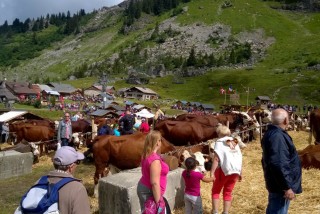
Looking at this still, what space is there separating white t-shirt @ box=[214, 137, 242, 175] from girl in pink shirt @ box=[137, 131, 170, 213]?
6.30 feet

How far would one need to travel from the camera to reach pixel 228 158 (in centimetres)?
700

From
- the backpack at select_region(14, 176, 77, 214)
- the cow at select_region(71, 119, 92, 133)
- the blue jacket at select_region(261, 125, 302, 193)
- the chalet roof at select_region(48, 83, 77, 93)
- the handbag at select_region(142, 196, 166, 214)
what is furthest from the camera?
the chalet roof at select_region(48, 83, 77, 93)

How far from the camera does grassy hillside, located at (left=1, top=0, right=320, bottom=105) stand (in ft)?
317

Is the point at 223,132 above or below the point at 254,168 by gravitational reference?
above

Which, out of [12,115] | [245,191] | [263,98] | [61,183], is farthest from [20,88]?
[61,183]

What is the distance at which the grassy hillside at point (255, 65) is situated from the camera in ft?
317

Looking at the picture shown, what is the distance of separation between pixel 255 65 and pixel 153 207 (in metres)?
133

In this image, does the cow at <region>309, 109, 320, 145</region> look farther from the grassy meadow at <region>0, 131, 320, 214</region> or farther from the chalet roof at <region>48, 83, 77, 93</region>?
the chalet roof at <region>48, 83, 77, 93</region>

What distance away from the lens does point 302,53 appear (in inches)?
5212

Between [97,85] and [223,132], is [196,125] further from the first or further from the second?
[97,85]

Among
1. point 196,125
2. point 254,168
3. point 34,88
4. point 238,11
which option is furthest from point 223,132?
point 238,11

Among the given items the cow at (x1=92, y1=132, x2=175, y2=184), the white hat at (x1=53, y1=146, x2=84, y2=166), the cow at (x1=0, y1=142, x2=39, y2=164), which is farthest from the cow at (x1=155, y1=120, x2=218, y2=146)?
the white hat at (x1=53, y1=146, x2=84, y2=166)

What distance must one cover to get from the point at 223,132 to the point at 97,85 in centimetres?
11907

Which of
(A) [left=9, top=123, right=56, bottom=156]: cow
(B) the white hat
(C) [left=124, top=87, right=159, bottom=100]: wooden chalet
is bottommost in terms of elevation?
(C) [left=124, top=87, right=159, bottom=100]: wooden chalet
